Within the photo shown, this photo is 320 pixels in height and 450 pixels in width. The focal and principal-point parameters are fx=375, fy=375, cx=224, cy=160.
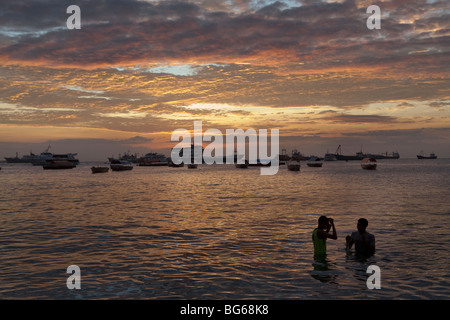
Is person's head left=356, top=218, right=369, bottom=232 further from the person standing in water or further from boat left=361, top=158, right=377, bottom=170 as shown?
boat left=361, top=158, right=377, bottom=170

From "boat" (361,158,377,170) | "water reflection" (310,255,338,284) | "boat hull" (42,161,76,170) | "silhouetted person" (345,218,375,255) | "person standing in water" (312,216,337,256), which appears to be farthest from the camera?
"boat hull" (42,161,76,170)

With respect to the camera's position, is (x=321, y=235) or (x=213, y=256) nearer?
(x=321, y=235)

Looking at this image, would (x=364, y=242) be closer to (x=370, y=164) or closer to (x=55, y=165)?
(x=370, y=164)

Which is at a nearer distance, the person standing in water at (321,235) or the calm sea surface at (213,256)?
the calm sea surface at (213,256)

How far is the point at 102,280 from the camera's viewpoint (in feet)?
37.7

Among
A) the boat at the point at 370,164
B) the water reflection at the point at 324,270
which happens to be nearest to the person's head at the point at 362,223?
the water reflection at the point at 324,270

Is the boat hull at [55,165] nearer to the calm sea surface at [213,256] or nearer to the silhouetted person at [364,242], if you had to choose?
the calm sea surface at [213,256]

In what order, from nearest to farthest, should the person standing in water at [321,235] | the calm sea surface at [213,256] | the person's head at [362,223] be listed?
the calm sea surface at [213,256]
the person standing in water at [321,235]
the person's head at [362,223]

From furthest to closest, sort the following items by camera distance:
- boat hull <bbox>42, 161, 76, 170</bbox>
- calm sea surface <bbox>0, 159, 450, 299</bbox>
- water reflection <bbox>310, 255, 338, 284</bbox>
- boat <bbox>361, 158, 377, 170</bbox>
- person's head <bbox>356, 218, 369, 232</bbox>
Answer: boat hull <bbox>42, 161, 76, 170</bbox>, boat <bbox>361, 158, 377, 170</bbox>, person's head <bbox>356, 218, 369, 232</bbox>, water reflection <bbox>310, 255, 338, 284</bbox>, calm sea surface <bbox>0, 159, 450, 299</bbox>

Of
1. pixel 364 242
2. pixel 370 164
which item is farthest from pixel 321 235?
pixel 370 164

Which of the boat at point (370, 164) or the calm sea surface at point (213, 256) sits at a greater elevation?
the boat at point (370, 164)

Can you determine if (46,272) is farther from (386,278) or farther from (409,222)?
(409,222)

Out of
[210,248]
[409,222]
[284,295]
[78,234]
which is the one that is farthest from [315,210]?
[284,295]

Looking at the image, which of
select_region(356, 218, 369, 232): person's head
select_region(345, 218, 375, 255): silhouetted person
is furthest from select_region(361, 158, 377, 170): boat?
select_region(356, 218, 369, 232): person's head
